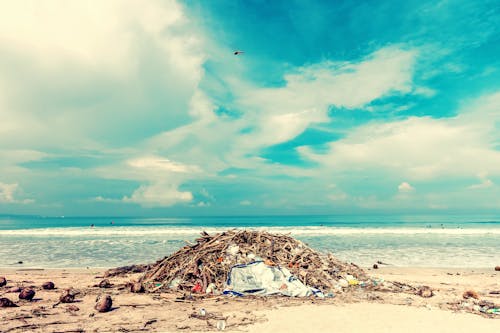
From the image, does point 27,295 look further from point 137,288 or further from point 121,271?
point 121,271

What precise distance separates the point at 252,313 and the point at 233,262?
287cm

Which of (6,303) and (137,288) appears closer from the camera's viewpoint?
(6,303)

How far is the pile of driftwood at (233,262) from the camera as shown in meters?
10.8

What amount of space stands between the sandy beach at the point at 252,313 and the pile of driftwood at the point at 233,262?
2.42 ft

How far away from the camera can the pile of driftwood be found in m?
10.8

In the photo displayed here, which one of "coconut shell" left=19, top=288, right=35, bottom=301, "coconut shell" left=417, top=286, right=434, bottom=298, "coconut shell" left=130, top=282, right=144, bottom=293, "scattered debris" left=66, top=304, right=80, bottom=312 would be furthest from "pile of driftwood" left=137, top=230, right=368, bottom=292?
"coconut shell" left=19, top=288, right=35, bottom=301

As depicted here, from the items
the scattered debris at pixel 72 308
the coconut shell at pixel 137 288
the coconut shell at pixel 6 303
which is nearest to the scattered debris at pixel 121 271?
the coconut shell at pixel 137 288

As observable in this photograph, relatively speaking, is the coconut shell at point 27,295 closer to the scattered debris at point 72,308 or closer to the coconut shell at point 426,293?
the scattered debris at point 72,308

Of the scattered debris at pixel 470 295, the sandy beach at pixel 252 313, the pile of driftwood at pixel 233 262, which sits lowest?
the sandy beach at pixel 252 313

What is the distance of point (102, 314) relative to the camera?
8375 mm

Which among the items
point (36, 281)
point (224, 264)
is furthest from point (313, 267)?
A: point (36, 281)

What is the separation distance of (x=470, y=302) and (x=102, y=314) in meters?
10.3

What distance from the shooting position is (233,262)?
11039mm

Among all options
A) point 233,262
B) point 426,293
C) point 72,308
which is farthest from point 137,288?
point 426,293
